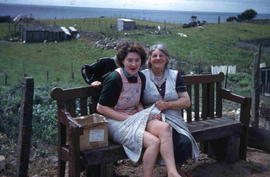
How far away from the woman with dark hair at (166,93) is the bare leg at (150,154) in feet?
1.24

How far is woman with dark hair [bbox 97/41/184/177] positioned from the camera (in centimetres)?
404

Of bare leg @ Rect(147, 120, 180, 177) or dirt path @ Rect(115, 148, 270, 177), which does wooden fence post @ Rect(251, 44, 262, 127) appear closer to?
dirt path @ Rect(115, 148, 270, 177)

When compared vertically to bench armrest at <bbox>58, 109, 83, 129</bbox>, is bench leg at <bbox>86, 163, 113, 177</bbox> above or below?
below

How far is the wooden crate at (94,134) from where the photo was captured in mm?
4051

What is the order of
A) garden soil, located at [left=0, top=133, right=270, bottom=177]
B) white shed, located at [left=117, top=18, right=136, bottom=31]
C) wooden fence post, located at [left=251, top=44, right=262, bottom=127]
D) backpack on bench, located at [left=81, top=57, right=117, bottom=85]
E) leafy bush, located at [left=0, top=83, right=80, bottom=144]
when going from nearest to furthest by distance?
backpack on bench, located at [left=81, top=57, right=117, bottom=85]
garden soil, located at [left=0, top=133, right=270, bottom=177]
leafy bush, located at [left=0, top=83, right=80, bottom=144]
wooden fence post, located at [left=251, top=44, right=262, bottom=127]
white shed, located at [left=117, top=18, right=136, bottom=31]

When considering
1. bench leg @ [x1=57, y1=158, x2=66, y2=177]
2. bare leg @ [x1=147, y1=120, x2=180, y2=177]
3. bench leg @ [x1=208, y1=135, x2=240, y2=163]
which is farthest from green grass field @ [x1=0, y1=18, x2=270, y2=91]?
bare leg @ [x1=147, y1=120, x2=180, y2=177]

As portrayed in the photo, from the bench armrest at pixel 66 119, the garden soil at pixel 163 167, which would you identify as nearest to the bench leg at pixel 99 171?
the garden soil at pixel 163 167

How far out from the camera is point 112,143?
14.1 ft

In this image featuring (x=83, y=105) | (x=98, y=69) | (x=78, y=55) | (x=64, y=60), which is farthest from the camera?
(x=78, y=55)

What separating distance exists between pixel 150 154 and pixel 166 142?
0.69 ft

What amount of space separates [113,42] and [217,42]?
387 inches

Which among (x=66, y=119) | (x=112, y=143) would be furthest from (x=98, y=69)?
(x=112, y=143)

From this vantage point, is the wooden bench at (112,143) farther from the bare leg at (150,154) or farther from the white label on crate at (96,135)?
the bare leg at (150,154)

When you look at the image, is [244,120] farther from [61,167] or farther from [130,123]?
[61,167]
